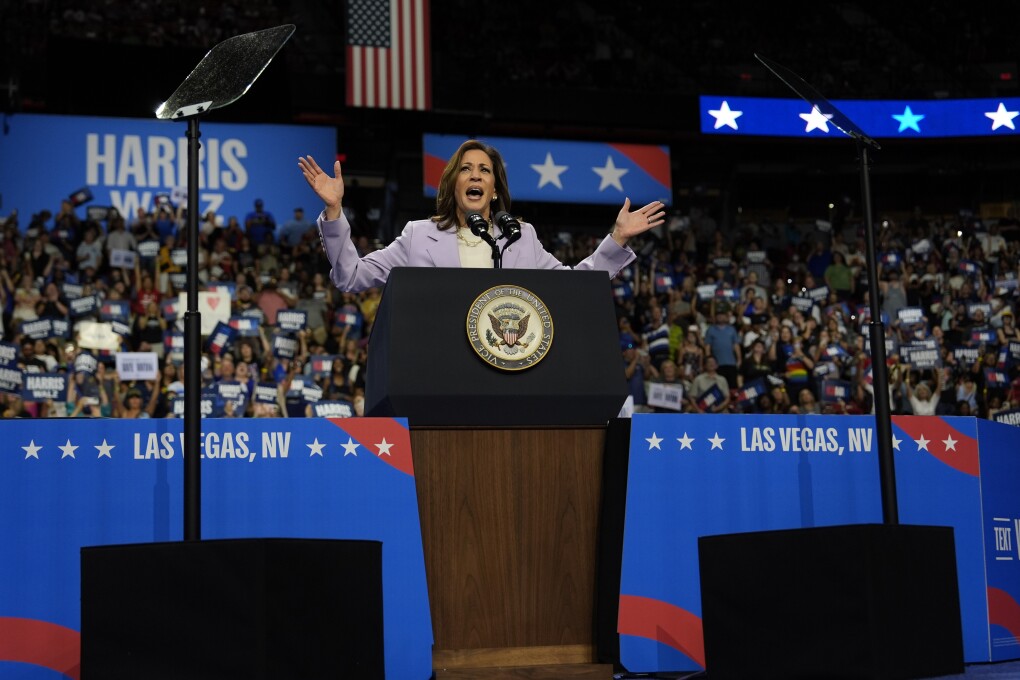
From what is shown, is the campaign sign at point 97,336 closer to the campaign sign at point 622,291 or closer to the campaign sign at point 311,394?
the campaign sign at point 311,394

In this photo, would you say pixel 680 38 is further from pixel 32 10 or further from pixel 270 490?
pixel 270 490

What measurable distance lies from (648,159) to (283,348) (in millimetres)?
7931

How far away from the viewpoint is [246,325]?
34.5ft

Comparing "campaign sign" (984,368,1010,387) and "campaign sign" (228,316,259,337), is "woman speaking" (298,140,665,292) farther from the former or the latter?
"campaign sign" (984,368,1010,387)

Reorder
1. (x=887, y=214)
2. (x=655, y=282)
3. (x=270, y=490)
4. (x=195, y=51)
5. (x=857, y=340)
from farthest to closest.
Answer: (x=887, y=214) → (x=195, y=51) → (x=655, y=282) → (x=857, y=340) → (x=270, y=490)

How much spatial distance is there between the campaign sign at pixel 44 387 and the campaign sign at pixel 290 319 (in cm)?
203

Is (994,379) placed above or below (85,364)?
below

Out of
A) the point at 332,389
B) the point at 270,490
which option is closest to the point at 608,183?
the point at 332,389

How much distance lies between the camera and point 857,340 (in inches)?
485

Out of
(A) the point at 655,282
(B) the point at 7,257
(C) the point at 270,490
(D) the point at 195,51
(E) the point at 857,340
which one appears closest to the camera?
(C) the point at 270,490

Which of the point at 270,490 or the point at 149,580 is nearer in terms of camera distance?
the point at 149,580

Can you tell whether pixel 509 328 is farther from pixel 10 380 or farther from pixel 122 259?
pixel 122 259

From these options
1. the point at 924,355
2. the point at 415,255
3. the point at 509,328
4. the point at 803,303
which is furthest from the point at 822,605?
the point at 803,303

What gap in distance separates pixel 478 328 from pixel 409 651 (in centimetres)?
87
